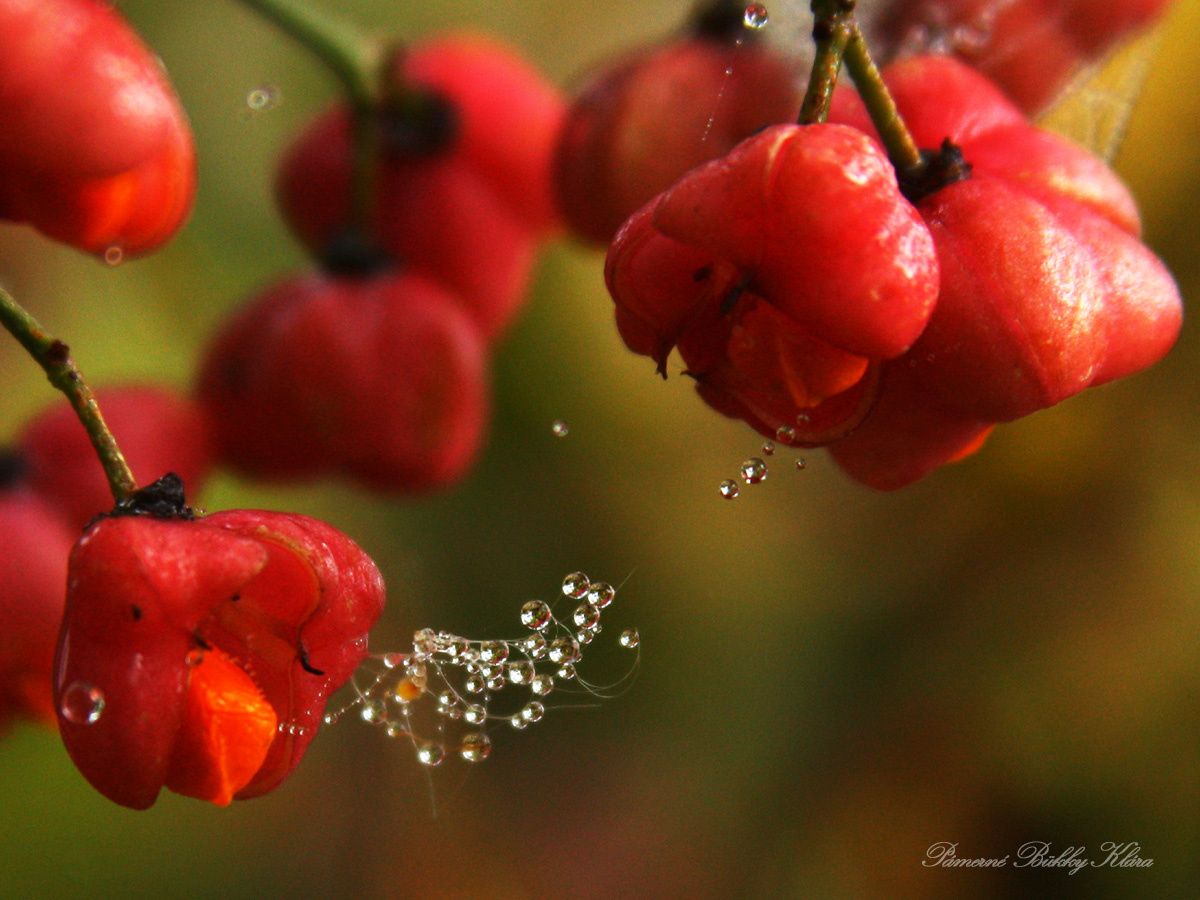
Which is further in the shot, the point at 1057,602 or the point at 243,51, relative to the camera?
the point at 243,51

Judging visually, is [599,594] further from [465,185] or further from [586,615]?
[465,185]

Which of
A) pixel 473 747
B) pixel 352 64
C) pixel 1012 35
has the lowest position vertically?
pixel 473 747

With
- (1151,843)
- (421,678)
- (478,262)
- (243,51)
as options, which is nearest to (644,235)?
(421,678)

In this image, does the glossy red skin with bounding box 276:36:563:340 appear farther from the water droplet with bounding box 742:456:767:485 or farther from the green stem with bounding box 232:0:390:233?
the water droplet with bounding box 742:456:767:485

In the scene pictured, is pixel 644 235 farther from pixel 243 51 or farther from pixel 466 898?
pixel 243 51

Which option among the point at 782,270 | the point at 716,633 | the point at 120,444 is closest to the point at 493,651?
the point at 782,270
